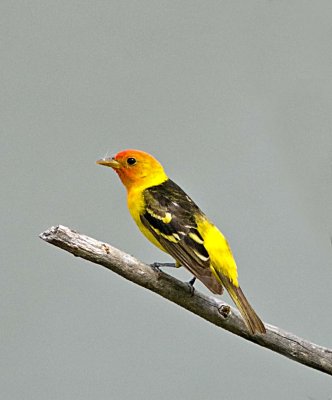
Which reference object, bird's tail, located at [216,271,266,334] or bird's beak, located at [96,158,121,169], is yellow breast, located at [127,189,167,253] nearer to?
bird's beak, located at [96,158,121,169]

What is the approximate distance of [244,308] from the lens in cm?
371

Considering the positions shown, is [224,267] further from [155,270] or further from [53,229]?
[53,229]

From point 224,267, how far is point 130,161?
101cm

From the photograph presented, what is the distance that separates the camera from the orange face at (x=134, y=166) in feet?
14.5

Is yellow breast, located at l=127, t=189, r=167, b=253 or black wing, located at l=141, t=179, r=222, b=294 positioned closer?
black wing, located at l=141, t=179, r=222, b=294

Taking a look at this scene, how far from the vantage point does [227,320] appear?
152 inches

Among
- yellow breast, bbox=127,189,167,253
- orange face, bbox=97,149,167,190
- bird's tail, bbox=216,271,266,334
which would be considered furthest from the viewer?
orange face, bbox=97,149,167,190

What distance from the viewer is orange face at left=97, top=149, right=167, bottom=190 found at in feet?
14.5

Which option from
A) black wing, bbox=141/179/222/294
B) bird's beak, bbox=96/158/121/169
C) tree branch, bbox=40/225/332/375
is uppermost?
bird's beak, bbox=96/158/121/169

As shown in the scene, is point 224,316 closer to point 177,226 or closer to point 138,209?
point 177,226

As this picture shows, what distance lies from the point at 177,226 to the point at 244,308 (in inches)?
24.6

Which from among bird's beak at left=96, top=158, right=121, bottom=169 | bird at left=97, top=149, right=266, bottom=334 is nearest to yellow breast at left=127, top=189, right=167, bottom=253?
bird at left=97, top=149, right=266, bottom=334

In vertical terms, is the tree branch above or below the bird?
below

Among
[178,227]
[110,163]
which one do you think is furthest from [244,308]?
[110,163]
